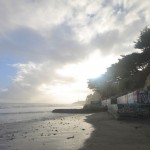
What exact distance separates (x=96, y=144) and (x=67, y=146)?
147 cm

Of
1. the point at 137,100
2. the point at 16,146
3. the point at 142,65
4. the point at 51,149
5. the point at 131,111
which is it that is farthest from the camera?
the point at 142,65

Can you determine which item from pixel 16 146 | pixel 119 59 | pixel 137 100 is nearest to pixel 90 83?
pixel 119 59

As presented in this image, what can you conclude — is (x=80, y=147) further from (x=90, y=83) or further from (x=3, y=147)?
(x=90, y=83)

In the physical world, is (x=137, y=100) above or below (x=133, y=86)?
below

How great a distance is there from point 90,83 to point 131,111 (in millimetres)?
102680

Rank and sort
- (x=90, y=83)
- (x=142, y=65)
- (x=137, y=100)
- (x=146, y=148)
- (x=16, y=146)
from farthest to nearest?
(x=90, y=83), (x=142, y=65), (x=137, y=100), (x=16, y=146), (x=146, y=148)

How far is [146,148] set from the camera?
43.7 feet

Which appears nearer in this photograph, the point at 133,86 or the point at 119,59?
the point at 133,86

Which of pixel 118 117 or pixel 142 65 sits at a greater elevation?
pixel 142 65

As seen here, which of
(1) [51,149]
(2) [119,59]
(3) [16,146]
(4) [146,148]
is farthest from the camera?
(2) [119,59]

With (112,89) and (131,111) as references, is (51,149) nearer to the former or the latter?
(131,111)

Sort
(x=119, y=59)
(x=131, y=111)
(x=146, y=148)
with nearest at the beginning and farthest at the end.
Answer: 1. (x=146, y=148)
2. (x=131, y=111)
3. (x=119, y=59)

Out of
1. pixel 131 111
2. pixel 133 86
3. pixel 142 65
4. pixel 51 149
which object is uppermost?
pixel 142 65

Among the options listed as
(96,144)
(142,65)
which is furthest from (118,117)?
(142,65)
